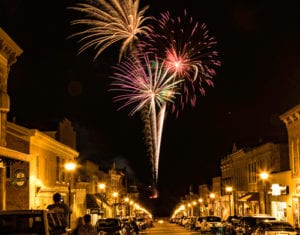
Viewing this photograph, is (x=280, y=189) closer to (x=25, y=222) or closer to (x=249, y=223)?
(x=249, y=223)

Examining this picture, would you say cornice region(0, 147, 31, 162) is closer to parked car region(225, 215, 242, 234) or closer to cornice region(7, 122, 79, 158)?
cornice region(7, 122, 79, 158)

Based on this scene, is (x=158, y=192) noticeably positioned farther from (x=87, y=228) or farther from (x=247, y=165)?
(x=87, y=228)

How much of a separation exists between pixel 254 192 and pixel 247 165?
21.5 feet

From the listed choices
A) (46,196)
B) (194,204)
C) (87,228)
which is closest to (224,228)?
(46,196)

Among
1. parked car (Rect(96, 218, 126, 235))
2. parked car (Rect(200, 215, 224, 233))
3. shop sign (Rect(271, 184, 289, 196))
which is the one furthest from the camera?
parked car (Rect(200, 215, 224, 233))

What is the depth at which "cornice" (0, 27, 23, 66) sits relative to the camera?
2886cm

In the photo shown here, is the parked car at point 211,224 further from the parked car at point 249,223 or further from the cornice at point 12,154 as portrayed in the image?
the cornice at point 12,154

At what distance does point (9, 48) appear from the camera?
98.5 ft

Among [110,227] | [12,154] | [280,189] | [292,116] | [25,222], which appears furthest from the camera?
[280,189]

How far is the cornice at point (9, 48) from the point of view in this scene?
28.9 meters

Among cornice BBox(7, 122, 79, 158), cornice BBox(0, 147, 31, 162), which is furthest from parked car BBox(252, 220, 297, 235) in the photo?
cornice BBox(7, 122, 79, 158)

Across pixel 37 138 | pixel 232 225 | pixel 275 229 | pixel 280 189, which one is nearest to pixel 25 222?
pixel 275 229

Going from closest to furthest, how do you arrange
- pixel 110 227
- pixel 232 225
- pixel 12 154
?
pixel 12 154, pixel 110 227, pixel 232 225

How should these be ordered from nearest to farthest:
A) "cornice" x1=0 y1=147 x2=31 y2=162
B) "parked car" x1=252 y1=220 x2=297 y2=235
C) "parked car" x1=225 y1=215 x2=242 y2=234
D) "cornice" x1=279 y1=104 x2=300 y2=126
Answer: "cornice" x1=0 y1=147 x2=31 y2=162, "parked car" x1=252 y1=220 x2=297 y2=235, "parked car" x1=225 y1=215 x2=242 y2=234, "cornice" x1=279 y1=104 x2=300 y2=126
